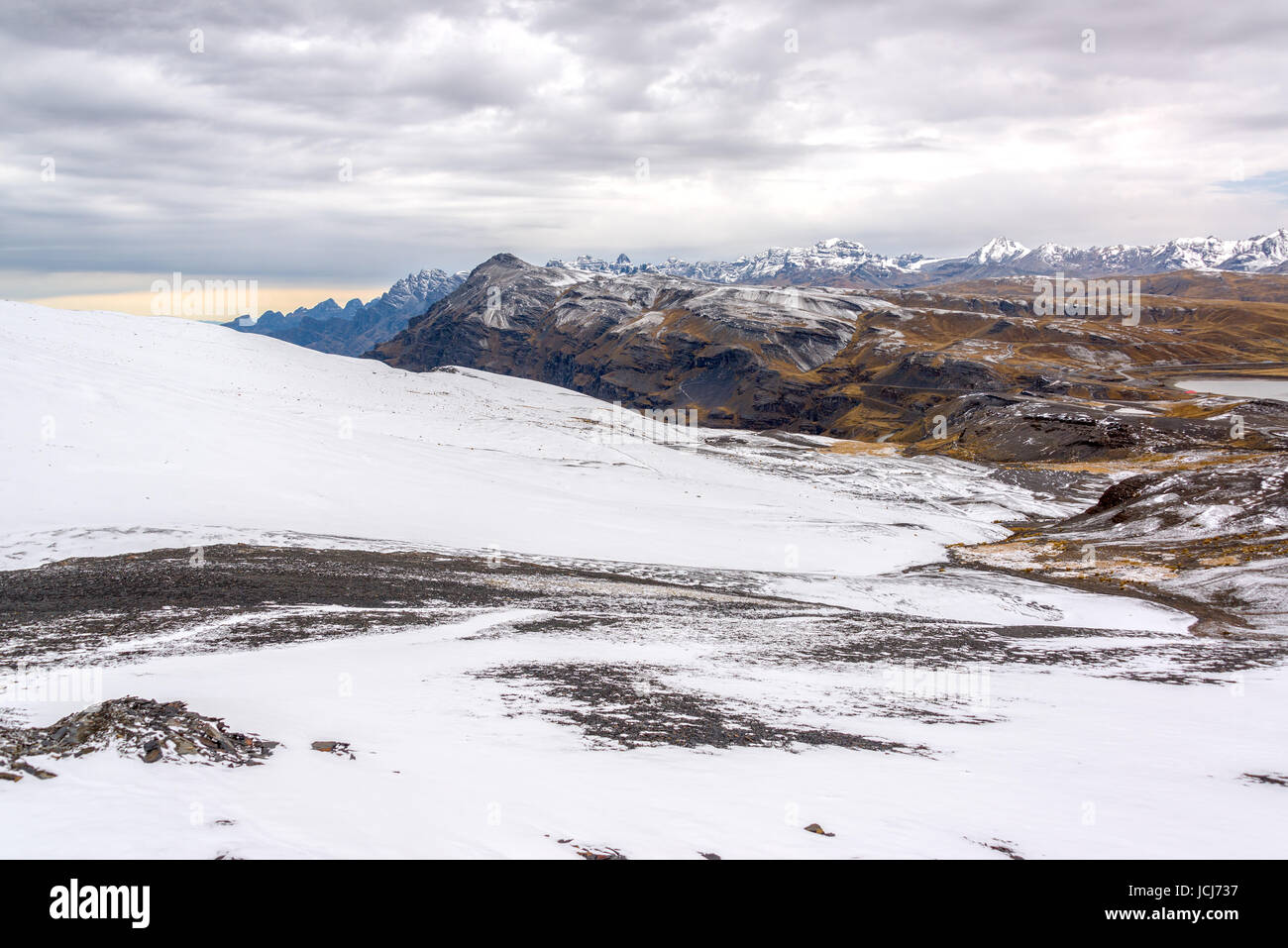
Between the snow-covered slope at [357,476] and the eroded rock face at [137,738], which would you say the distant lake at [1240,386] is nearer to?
the snow-covered slope at [357,476]

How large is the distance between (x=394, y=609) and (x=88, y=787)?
15.4 metres

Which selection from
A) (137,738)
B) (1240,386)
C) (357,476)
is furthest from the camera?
(1240,386)

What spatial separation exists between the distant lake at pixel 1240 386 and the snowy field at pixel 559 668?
134 m

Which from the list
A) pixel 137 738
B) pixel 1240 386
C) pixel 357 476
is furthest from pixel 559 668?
pixel 1240 386

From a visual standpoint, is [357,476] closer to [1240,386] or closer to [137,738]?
[137,738]

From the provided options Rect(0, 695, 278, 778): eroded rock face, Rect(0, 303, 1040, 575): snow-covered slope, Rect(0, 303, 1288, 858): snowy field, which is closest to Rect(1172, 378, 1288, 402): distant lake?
Rect(0, 303, 1040, 575): snow-covered slope

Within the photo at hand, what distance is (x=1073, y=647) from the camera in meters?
24.8

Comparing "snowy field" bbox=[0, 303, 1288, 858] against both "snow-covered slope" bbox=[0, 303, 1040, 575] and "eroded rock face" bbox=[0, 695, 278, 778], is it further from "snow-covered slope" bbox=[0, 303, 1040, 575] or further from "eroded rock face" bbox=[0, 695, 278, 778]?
"eroded rock face" bbox=[0, 695, 278, 778]

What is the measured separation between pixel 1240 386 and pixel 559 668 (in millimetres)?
191012

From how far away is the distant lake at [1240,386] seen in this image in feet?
484

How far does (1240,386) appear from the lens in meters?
158

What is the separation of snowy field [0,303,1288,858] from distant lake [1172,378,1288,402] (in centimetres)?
13413
